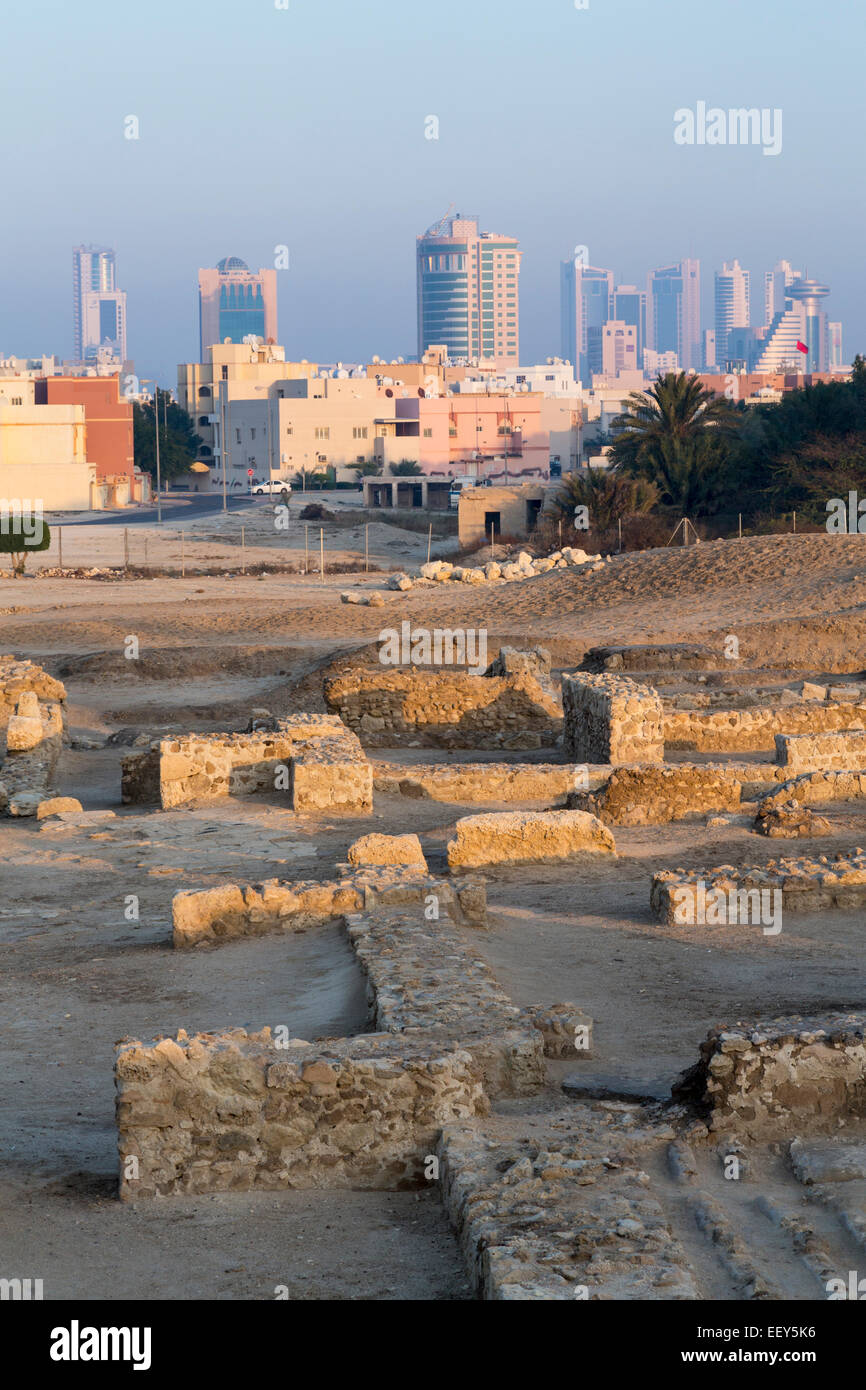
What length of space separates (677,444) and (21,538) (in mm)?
17647

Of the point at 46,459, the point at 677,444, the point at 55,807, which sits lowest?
the point at 55,807

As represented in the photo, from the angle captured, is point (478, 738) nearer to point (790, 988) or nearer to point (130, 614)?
point (790, 988)

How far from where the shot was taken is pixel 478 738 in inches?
728

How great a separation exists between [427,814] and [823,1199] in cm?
843

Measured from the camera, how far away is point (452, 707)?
18500 millimetres

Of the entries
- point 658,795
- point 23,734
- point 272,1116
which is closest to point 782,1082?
point 272,1116

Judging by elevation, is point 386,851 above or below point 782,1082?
below

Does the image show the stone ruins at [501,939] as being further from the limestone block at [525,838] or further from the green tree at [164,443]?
the green tree at [164,443]

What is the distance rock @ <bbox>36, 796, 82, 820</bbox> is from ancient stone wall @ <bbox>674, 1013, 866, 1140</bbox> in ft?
29.8

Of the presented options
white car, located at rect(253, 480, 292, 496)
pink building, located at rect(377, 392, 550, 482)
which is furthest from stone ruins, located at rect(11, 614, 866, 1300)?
pink building, located at rect(377, 392, 550, 482)

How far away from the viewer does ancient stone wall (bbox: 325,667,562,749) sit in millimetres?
18469

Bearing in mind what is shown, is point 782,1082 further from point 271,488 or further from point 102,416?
point 102,416

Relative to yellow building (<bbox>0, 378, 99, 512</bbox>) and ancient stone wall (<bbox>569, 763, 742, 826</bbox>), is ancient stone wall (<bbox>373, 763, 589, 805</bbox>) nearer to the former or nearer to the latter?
ancient stone wall (<bbox>569, 763, 742, 826</bbox>)
